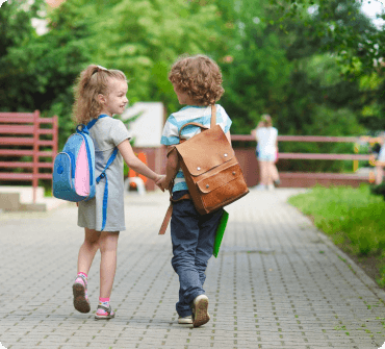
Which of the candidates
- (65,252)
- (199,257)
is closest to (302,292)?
(199,257)

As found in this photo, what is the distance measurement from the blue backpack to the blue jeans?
0.58 m

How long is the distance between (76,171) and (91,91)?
24.4 inches

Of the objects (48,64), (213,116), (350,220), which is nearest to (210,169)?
(213,116)

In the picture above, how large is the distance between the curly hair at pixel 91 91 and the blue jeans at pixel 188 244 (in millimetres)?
855

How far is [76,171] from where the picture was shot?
194 inches

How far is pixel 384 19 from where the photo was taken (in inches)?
324

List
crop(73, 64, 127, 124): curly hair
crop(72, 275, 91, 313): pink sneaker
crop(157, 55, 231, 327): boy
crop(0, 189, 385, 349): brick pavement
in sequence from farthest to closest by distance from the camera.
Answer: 1. crop(73, 64, 127, 124): curly hair
2. crop(72, 275, 91, 313): pink sneaker
3. crop(157, 55, 231, 327): boy
4. crop(0, 189, 385, 349): brick pavement

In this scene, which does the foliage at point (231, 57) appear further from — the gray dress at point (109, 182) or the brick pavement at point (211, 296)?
the gray dress at point (109, 182)

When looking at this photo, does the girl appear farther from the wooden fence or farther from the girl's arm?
the wooden fence

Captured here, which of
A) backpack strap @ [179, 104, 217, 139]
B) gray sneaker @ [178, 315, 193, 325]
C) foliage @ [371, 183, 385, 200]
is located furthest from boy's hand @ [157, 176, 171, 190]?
foliage @ [371, 183, 385, 200]

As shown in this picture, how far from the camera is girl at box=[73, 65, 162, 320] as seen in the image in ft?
16.6

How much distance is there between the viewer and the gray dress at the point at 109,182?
507 centimetres

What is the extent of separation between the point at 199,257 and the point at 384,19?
4434mm

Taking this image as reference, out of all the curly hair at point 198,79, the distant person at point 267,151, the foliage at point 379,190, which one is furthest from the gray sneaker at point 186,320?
the distant person at point 267,151
